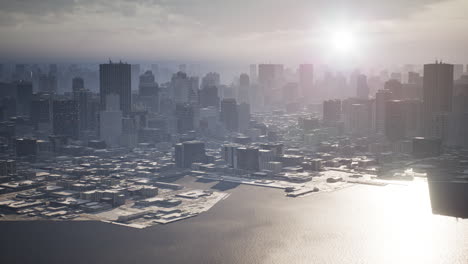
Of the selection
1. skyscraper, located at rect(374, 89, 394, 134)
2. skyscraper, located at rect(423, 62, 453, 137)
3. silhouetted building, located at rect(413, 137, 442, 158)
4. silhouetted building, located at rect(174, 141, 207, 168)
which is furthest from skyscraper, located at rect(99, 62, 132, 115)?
silhouetted building, located at rect(413, 137, 442, 158)

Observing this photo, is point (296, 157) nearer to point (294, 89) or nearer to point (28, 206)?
point (28, 206)

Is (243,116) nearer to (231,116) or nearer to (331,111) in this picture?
(231,116)

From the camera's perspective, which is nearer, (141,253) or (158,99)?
(141,253)

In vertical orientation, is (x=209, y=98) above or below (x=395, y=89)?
below

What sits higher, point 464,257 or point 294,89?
point 294,89

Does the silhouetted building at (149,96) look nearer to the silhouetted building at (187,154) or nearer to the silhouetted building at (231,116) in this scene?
the silhouetted building at (231,116)

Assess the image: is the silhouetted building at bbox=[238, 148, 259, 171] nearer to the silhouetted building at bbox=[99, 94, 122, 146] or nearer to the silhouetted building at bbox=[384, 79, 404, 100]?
the silhouetted building at bbox=[99, 94, 122, 146]

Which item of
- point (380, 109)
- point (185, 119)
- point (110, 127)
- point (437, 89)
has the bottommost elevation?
point (110, 127)

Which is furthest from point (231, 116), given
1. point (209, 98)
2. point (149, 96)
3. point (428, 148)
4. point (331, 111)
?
point (428, 148)

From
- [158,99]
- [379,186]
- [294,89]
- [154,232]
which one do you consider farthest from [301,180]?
[294,89]
